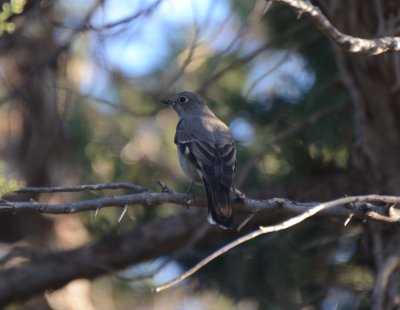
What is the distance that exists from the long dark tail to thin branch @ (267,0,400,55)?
1.33 m

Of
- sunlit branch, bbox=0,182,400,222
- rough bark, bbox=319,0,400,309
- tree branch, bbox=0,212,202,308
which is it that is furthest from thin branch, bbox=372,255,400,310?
tree branch, bbox=0,212,202,308

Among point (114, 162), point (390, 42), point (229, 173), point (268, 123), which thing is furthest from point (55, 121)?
point (390, 42)

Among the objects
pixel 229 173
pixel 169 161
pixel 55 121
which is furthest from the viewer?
pixel 169 161

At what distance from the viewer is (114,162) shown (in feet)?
23.7

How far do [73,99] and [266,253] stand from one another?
2.80 metres

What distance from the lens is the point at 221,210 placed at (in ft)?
15.3

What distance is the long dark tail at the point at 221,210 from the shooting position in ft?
15.2

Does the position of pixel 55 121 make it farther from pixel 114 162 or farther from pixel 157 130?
pixel 157 130

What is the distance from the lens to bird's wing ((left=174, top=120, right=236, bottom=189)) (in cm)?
514

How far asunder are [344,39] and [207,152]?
6.72 feet

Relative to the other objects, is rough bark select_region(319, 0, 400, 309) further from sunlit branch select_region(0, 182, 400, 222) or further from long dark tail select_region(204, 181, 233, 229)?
sunlit branch select_region(0, 182, 400, 222)

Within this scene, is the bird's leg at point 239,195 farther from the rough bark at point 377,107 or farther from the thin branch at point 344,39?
the rough bark at point 377,107

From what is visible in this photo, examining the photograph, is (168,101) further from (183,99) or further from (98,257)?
(98,257)

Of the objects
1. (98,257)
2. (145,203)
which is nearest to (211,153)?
(145,203)
